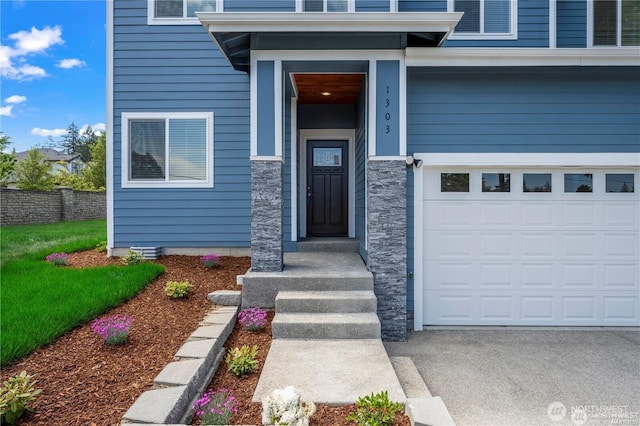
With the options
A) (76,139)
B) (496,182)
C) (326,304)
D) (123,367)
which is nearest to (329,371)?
(326,304)

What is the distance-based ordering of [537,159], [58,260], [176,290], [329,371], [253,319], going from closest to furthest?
[329,371], [253,319], [176,290], [537,159], [58,260]

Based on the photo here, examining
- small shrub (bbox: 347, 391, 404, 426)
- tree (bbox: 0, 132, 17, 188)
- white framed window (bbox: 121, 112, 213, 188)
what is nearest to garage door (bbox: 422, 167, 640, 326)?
small shrub (bbox: 347, 391, 404, 426)

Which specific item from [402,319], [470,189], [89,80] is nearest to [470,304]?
[402,319]

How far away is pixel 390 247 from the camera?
417 centimetres

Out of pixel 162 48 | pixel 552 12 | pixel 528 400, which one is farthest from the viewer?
pixel 162 48

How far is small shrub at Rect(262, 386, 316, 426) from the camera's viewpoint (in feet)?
6.66

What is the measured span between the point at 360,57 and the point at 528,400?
3810 mm

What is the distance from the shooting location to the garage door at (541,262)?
466 centimetres

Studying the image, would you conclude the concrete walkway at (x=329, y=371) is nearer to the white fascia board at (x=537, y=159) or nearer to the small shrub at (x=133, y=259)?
the white fascia board at (x=537, y=159)

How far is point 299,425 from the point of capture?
6.65 feet

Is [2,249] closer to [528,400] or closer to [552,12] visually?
[528,400]

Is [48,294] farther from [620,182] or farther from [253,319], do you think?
[620,182]

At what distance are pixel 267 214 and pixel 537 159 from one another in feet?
11.7

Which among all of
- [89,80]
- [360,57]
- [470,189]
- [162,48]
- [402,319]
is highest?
[89,80]
